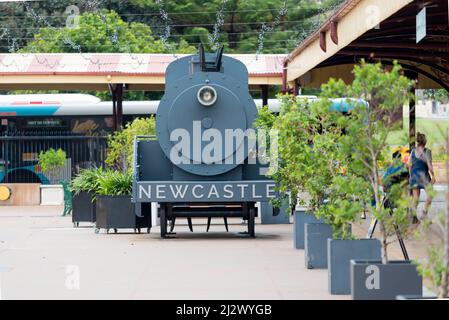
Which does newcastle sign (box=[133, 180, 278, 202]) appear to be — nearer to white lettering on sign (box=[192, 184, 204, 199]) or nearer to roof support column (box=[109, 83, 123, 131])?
white lettering on sign (box=[192, 184, 204, 199])

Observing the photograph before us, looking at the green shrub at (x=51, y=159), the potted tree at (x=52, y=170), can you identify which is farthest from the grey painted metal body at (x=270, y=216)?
the green shrub at (x=51, y=159)

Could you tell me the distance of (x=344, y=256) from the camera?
11414 mm

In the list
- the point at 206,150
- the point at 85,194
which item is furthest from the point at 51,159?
the point at 206,150

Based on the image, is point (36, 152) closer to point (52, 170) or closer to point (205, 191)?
point (52, 170)

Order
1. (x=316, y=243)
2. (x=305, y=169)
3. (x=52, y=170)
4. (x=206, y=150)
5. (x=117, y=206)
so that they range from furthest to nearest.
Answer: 1. (x=52, y=170)
2. (x=117, y=206)
3. (x=206, y=150)
4. (x=305, y=169)
5. (x=316, y=243)

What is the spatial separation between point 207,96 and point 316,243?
5.05m

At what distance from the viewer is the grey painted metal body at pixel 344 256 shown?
449 inches

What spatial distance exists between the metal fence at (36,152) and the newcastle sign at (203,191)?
1706 cm

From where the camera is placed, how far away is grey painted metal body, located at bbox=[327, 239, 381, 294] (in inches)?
449

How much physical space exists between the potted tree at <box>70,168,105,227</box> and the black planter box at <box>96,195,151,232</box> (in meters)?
1.30

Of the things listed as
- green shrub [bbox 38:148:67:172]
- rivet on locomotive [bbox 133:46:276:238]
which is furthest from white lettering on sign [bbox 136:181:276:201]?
green shrub [bbox 38:148:67:172]

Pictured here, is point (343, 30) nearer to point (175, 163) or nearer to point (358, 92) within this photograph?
point (175, 163)
